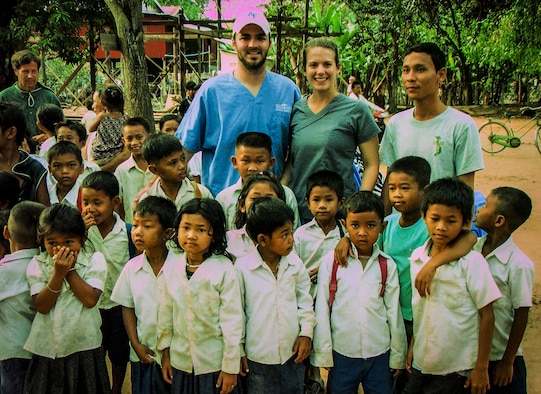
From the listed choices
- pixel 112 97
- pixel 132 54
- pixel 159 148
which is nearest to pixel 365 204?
pixel 159 148

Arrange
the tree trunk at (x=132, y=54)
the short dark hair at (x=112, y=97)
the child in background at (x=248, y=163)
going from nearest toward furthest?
1. the child in background at (x=248, y=163)
2. the short dark hair at (x=112, y=97)
3. the tree trunk at (x=132, y=54)

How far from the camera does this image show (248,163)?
2.72 m

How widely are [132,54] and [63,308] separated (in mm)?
4257

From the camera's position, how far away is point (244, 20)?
2.89m

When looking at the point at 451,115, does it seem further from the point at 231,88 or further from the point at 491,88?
the point at 491,88

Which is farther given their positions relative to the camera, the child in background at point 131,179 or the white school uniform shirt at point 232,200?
the child in background at point 131,179

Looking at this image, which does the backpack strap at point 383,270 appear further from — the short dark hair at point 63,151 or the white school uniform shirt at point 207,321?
the short dark hair at point 63,151

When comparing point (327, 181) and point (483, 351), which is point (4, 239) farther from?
point (483, 351)

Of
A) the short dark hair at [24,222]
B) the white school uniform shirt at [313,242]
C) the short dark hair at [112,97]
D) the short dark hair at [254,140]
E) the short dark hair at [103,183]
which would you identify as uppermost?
the short dark hair at [112,97]

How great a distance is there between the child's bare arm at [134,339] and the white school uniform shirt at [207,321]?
6.5 inches

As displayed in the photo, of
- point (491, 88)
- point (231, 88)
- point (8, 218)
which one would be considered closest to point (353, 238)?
point (231, 88)

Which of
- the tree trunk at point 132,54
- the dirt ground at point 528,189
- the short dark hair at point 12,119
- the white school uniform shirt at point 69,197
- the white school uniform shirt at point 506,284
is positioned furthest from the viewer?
the tree trunk at point 132,54

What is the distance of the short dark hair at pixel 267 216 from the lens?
7.33ft

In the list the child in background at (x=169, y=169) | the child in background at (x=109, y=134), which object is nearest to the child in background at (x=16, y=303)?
the child in background at (x=169, y=169)
